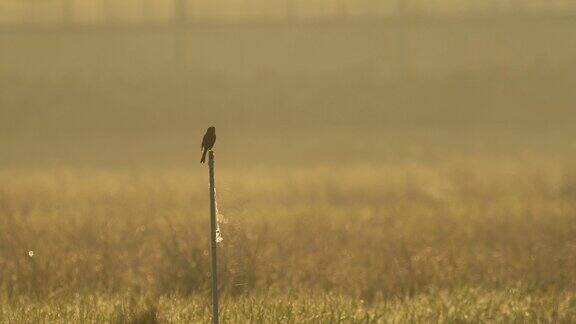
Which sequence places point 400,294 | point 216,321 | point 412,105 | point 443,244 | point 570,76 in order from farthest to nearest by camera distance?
point 570,76 < point 412,105 < point 443,244 < point 400,294 < point 216,321

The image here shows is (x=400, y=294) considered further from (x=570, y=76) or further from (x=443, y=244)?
(x=570, y=76)

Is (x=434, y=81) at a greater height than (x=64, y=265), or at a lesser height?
greater

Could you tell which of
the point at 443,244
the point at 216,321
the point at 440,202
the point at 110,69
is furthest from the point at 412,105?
the point at 216,321

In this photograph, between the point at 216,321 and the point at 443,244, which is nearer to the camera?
the point at 216,321

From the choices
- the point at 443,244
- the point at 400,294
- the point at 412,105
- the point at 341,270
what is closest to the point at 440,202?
the point at 443,244

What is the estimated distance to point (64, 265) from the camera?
9.93m

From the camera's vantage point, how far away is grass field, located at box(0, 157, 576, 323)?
7.87 m

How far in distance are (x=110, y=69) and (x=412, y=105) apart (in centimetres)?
1226

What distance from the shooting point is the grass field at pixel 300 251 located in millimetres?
7871

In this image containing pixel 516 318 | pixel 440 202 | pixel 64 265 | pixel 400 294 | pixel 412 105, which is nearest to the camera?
pixel 516 318

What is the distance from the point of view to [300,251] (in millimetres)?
11320

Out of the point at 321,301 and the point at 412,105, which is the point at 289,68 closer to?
the point at 412,105

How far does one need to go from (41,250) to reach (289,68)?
1408 inches

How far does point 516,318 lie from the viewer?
7.68m
